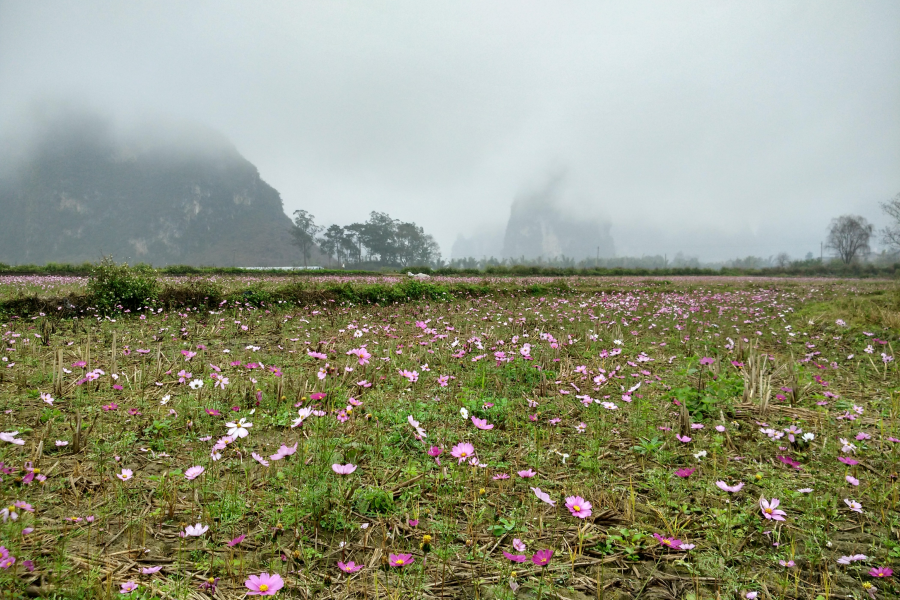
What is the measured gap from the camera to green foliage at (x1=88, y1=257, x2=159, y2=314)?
24.7 feet

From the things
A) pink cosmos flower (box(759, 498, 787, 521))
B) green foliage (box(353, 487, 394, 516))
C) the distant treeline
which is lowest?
green foliage (box(353, 487, 394, 516))

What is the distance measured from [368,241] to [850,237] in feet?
301

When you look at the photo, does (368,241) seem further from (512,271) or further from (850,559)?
(850,559)

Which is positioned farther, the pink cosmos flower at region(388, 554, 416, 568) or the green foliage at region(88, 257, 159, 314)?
the green foliage at region(88, 257, 159, 314)

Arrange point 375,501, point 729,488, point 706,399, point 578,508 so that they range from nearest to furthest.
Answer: point 578,508, point 729,488, point 375,501, point 706,399

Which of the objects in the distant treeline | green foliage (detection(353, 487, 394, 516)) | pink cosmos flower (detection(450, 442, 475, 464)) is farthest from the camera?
the distant treeline

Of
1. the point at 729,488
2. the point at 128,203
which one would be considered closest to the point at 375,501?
the point at 729,488

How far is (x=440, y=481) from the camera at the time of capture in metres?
2.36

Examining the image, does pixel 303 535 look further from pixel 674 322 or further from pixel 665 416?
pixel 674 322

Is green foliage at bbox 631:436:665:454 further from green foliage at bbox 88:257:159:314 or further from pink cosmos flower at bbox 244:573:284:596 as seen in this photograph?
green foliage at bbox 88:257:159:314

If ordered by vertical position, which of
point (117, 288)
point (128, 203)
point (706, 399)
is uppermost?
point (128, 203)

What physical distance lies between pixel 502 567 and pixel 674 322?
8.09 meters

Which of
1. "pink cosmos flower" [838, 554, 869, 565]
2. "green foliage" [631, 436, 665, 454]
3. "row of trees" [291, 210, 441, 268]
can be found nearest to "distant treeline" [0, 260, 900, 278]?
"green foliage" [631, 436, 665, 454]

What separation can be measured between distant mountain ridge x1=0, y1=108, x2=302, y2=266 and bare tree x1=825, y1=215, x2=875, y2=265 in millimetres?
121781
